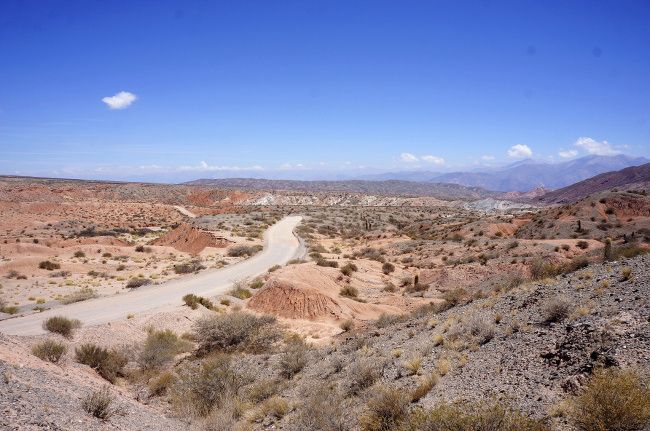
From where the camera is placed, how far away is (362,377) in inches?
398

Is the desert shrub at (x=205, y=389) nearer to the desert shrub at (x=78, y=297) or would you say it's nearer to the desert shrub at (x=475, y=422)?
the desert shrub at (x=475, y=422)

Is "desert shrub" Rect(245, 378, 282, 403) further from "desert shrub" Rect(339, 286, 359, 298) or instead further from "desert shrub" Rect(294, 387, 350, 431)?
"desert shrub" Rect(339, 286, 359, 298)

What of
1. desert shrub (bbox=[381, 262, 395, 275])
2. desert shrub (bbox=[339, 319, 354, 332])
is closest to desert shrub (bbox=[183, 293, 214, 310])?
desert shrub (bbox=[339, 319, 354, 332])

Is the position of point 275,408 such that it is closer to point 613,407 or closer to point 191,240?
point 613,407

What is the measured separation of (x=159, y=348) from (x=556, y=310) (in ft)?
43.3

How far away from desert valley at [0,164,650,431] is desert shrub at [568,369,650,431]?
1.0 inches

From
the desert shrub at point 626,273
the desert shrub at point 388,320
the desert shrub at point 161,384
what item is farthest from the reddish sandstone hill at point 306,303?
the desert shrub at point 626,273

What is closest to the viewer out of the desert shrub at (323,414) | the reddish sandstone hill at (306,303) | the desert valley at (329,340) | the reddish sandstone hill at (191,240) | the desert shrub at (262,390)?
the desert valley at (329,340)

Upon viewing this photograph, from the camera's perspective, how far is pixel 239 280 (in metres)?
29.5

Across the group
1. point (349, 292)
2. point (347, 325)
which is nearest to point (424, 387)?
point (347, 325)

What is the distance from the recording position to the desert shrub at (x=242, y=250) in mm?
40375

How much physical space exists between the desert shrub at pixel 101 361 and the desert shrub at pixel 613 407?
41.8 feet

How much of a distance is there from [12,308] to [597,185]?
631 ft

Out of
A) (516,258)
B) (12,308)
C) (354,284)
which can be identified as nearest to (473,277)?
(516,258)
